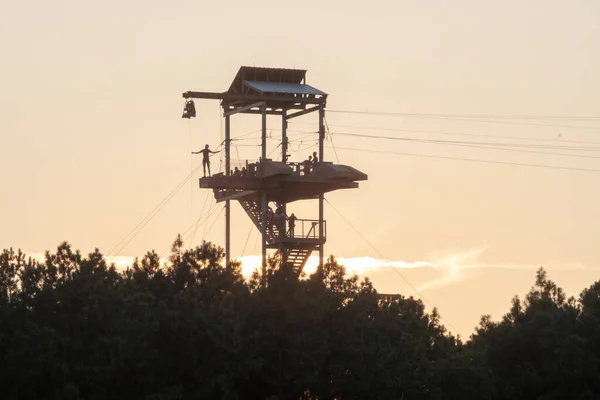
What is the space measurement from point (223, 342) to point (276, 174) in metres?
19.4

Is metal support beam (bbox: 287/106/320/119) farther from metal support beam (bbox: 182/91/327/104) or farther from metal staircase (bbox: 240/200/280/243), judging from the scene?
metal staircase (bbox: 240/200/280/243)

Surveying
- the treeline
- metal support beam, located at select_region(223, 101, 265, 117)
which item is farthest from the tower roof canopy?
the treeline

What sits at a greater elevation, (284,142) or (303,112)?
(303,112)

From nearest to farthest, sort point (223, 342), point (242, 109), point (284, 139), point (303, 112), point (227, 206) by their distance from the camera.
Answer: point (223, 342), point (284, 139), point (242, 109), point (303, 112), point (227, 206)

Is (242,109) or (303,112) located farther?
(303,112)

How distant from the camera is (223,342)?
81.9 m

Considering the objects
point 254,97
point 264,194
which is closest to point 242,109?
point 254,97

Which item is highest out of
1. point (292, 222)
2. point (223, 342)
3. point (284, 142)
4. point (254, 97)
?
point (254, 97)

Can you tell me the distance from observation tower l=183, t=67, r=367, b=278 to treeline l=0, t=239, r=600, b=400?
7.03 meters

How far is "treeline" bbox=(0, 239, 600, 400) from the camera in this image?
80.2 m

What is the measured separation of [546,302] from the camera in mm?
102188

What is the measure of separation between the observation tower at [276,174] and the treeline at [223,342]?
7.03 meters

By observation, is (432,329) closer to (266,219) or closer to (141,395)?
(266,219)

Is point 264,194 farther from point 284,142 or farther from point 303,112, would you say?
point 303,112
